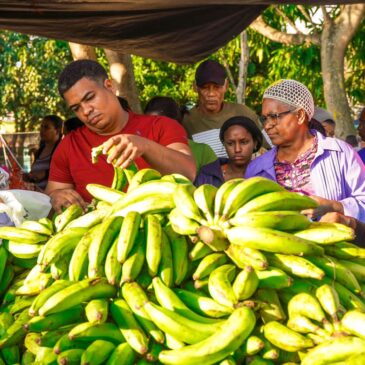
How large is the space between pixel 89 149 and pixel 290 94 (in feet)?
3.67

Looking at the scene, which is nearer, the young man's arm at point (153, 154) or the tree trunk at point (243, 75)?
the young man's arm at point (153, 154)

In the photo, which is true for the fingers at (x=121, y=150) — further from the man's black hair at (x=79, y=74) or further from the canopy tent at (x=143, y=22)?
the canopy tent at (x=143, y=22)

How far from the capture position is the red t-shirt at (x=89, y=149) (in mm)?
3807

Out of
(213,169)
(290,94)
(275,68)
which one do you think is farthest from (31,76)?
(290,94)

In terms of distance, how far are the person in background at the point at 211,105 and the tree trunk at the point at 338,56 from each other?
10.7 feet

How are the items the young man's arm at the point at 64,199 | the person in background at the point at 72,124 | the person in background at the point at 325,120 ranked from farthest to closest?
the person in background at the point at 325,120 → the person in background at the point at 72,124 → the young man's arm at the point at 64,199

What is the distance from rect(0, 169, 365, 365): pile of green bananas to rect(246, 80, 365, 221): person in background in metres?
1.30

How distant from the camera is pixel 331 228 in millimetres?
2408

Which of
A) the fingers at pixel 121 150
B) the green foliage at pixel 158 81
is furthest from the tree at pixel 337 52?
the green foliage at pixel 158 81

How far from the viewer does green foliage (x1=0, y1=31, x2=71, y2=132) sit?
18406 millimetres

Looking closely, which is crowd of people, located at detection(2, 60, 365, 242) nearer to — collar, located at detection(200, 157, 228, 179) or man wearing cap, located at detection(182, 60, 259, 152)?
collar, located at detection(200, 157, 228, 179)

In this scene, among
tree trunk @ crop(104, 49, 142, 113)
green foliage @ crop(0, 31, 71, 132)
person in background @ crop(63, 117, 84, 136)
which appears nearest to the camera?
person in background @ crop(63, 117, 84, 136)

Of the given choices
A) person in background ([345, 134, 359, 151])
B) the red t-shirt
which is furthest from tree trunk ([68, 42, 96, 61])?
the red t-shirt

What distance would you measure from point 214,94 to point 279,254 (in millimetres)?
3773
